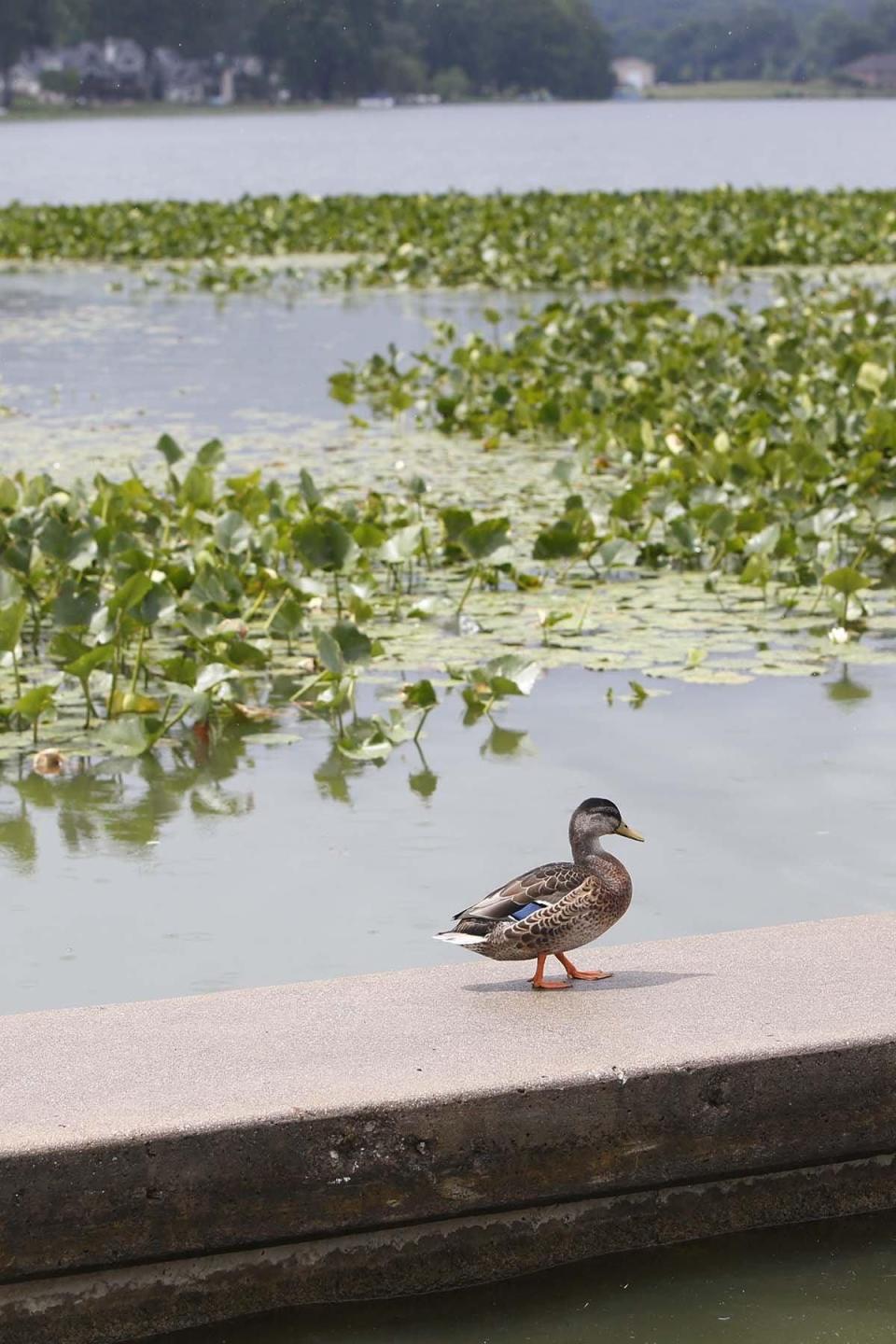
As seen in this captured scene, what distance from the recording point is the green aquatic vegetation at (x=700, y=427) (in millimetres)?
7031

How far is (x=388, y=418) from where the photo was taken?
38.8 feet

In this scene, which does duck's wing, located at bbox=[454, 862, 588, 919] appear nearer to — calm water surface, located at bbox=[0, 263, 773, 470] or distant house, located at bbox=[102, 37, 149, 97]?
calm water surface, located at bbox=[0, 263, 773, 470]

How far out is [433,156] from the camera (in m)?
67.4

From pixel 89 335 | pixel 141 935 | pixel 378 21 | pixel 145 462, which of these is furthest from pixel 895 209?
pixel 378 21

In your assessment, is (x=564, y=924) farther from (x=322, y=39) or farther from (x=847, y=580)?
(x=322, y=39)

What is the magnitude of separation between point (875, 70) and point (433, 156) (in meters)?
60.5

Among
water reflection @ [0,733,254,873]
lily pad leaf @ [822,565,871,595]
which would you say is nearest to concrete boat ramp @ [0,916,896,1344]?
water reflection @ [0,733,254,873]

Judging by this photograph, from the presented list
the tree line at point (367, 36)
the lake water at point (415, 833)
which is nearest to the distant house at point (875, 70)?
the tree line at point (367, 36)

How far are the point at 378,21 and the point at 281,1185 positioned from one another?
8429 centimetres

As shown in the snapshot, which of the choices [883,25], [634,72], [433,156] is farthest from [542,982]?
[634,72]

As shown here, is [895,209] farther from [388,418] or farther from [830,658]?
[830,658]

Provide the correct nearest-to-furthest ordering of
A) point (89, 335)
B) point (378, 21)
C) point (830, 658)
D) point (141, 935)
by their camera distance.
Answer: point (141, 935), point (830, 658), point (89, 335), point (378, 21)

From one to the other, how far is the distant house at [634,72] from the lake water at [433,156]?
2841 mm

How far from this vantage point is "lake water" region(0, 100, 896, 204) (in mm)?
44562
